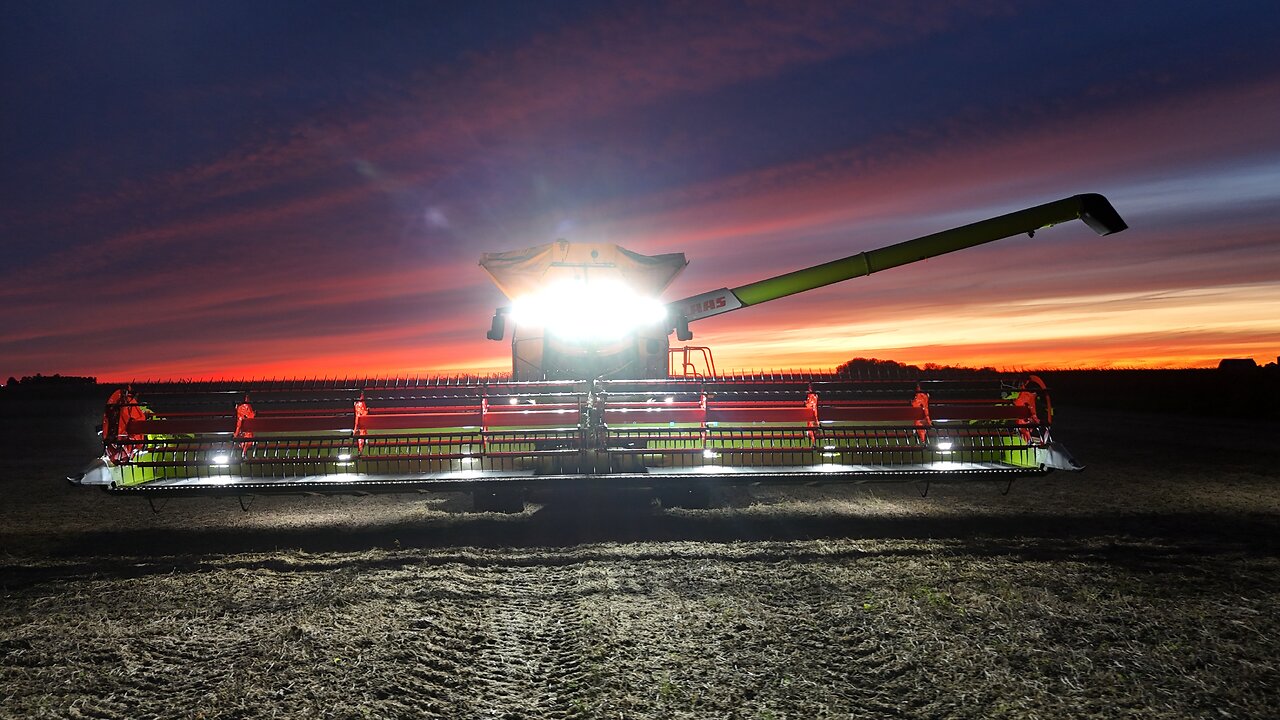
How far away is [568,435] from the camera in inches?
365

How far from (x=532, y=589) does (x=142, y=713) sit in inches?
109

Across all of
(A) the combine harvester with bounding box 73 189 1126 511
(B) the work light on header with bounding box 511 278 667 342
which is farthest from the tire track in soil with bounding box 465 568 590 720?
(B) the work light on header with bounding box 511 278 667 342

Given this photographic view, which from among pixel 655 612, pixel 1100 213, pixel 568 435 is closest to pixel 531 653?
pixel 655 612

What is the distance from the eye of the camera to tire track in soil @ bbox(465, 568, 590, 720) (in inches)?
156

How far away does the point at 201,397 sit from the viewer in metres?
8.42

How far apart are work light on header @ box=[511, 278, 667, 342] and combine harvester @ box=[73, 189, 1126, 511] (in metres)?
1.94

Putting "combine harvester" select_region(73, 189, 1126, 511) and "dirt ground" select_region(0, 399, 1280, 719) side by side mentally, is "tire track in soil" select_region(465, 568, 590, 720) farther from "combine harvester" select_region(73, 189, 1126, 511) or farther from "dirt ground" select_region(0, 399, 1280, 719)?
"combine harvester" select_region(73, 189, 1126, 511)

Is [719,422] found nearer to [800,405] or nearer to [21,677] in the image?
[800,405]

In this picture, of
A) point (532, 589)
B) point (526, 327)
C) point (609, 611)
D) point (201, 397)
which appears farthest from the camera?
point (526, 327)

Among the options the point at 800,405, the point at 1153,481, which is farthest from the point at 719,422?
the point at 1153,481

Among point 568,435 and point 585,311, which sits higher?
point 585,311

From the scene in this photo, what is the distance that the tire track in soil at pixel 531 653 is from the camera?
3.96 metres

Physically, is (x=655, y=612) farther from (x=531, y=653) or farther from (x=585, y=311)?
(x=585, y=311)

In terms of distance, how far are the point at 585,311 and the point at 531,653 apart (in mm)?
7171
